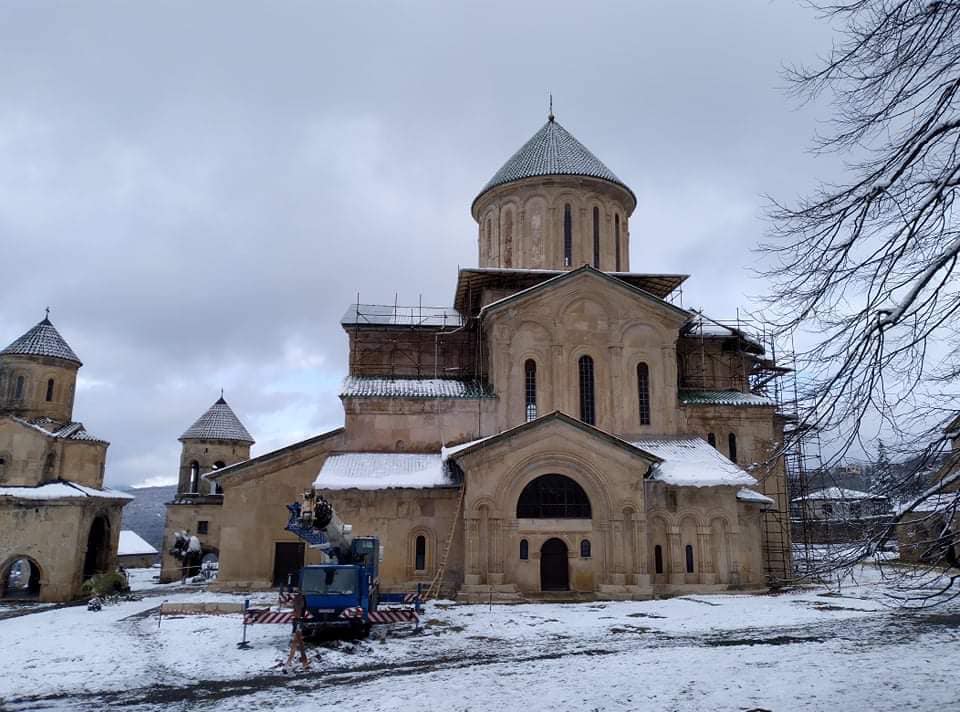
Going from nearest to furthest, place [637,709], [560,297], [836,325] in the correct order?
[836,325], [637,709], [560,297]

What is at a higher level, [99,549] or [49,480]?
[49,480]

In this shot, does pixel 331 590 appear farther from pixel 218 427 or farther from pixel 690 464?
pixel 218 427

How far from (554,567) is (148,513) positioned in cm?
12367

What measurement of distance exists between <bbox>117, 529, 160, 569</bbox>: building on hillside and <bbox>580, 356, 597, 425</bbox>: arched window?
3080cm

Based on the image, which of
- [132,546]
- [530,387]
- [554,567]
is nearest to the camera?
[554,567]

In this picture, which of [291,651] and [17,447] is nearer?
[291,651]

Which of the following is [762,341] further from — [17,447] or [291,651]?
[17,447]

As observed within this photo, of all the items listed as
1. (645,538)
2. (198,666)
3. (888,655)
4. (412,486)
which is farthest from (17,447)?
(888,655)

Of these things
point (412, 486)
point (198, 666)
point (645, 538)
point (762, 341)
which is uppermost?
point (762, 341)

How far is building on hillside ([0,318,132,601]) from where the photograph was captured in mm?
26125

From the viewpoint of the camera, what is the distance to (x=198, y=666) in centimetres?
1270

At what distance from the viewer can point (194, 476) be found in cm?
3884

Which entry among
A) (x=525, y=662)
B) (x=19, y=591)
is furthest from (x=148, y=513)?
(x=525, y=662)

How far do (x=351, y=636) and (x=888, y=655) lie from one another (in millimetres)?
10077
